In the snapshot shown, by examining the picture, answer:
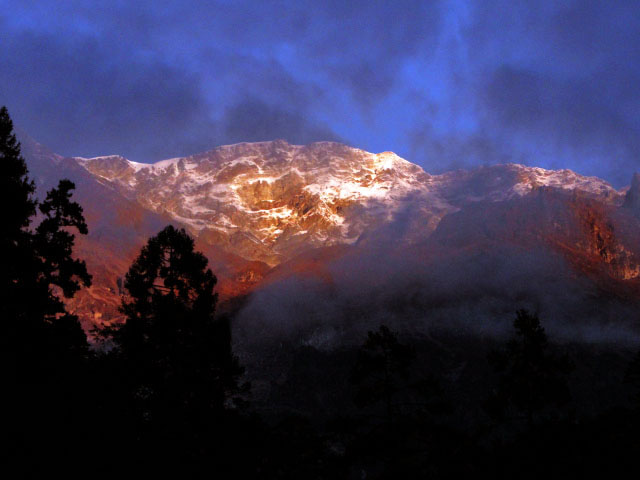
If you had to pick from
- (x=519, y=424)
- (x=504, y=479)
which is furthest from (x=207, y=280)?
(x=519, y=424)

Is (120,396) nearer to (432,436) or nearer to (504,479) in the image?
(432,436)

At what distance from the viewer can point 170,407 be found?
33.6 m

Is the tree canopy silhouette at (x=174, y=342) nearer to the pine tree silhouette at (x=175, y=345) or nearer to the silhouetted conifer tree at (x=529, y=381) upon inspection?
the pine tree silhouette at (x=175, y=345)

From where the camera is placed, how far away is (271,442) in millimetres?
26719

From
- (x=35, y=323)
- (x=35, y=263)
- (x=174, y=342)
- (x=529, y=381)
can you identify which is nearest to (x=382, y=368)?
(x=174, y=342)

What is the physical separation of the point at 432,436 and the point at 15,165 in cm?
2353

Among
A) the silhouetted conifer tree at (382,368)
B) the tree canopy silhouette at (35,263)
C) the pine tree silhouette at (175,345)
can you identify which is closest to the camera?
the tree canopy silhouette at (35,263)

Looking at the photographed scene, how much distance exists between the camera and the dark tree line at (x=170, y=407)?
21.0 metres

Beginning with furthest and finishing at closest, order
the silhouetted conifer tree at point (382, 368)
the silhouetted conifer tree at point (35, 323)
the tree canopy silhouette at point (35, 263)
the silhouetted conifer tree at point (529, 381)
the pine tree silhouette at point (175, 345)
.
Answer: the silhouetted conifer tree at point (529, 381)
the silhouetted conifer tree at point (382, 368)
the pine tree silhouette at point (175, 345)
the tree canopy silhouette at point (35, 263)
the silhouetted conifer tree at point (35, 323)

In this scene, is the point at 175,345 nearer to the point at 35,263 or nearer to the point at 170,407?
the point at 170,407

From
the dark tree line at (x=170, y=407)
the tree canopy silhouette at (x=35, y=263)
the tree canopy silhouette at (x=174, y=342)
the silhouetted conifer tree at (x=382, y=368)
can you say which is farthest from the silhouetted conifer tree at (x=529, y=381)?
the tree canopy silhouette at (x=35, y=263)

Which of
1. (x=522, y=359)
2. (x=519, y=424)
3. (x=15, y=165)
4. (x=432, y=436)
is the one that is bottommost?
(x=519, y=424)

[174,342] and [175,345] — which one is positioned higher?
[174,342]

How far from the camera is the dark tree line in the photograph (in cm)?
2098
